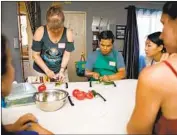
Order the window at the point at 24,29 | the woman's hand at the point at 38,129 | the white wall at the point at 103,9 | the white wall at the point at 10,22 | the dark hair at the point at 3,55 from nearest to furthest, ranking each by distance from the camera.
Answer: the dark hair at the point at 3,55 → the woman's hand at the point at 38,129 → the white wall at the point at 10,22 → the window at the point at 24,29 → the white wall at the point at 103,9

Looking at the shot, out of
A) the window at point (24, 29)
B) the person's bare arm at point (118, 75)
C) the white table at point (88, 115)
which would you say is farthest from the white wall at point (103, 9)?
the white table at point (88, 115)

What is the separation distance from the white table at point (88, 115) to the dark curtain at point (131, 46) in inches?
87.3

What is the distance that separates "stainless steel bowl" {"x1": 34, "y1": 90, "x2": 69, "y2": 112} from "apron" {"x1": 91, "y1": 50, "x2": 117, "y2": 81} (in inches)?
32.0

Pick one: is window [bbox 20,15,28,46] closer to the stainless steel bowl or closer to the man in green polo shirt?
the man in green polo shirt

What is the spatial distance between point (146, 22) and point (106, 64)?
6.82 ft

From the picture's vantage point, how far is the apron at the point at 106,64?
2.15m

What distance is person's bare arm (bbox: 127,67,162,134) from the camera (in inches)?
31.7

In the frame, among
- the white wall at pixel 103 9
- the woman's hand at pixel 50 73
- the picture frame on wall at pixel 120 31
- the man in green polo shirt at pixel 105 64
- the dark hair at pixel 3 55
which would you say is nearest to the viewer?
the dark hair at pixel 3 55

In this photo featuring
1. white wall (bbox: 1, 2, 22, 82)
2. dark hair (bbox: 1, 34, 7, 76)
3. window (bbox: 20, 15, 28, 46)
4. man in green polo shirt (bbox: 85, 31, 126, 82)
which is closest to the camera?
dark hair (bbox: 1, 34, 7, 76)

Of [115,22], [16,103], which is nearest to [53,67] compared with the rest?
[16,103]

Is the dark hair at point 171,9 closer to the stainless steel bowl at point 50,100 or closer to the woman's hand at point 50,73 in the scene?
the stainless steel bowl at point 50,100

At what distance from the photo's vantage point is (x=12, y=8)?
10.0 feet

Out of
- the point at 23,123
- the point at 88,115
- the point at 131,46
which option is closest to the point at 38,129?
the point at 23,123

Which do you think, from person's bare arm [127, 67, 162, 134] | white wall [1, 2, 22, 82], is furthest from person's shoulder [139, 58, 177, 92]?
white wall [1, 2, 22, 82]
